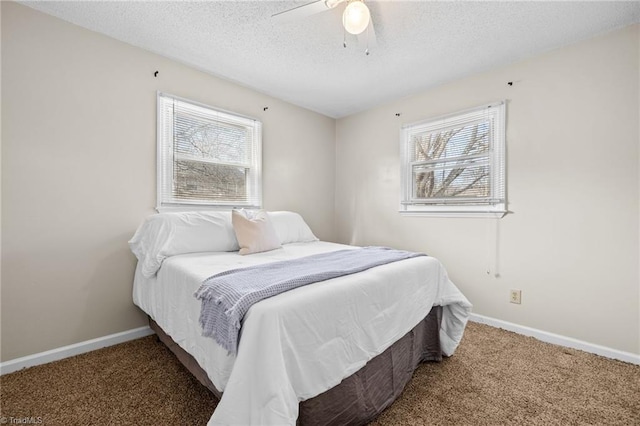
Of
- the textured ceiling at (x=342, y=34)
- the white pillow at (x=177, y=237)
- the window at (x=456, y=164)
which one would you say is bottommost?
the white pillow at (x=177, y=237)

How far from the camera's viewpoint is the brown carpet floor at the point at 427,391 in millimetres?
1464

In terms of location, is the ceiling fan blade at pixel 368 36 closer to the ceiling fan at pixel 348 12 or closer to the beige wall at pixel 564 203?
the ceiling fan at pixel 348 12

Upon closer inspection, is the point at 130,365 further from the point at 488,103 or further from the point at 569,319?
the point at 488,103

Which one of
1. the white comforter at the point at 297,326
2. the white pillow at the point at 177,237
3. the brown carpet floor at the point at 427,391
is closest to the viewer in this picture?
the white comforter at the point at 297,326

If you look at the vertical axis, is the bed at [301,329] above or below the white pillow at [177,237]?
below

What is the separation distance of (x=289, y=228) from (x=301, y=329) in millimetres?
1796

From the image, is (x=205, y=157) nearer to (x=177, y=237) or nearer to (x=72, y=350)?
(x=177, y=237)

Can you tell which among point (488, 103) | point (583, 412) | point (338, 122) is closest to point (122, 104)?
point (338, 122)

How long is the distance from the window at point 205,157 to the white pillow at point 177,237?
381 mm

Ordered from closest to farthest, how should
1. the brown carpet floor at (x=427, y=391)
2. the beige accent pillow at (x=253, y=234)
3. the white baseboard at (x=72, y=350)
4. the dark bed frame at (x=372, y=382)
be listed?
the dark bed frame at (x=372, y=382)
the brown carpet floor at (x=427, y=391)
the white baseboard at (x=72, y=350)
the beige accent pillow at (x=253, y=234)

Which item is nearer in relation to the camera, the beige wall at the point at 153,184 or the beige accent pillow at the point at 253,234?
the beige wall at the point at 153,184

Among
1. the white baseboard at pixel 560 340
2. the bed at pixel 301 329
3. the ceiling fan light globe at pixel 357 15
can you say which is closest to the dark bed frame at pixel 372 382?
the bed at pixel 301 329

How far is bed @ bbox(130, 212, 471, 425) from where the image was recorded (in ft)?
3.43

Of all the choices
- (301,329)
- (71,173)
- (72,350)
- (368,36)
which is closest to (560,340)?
(301,329)
